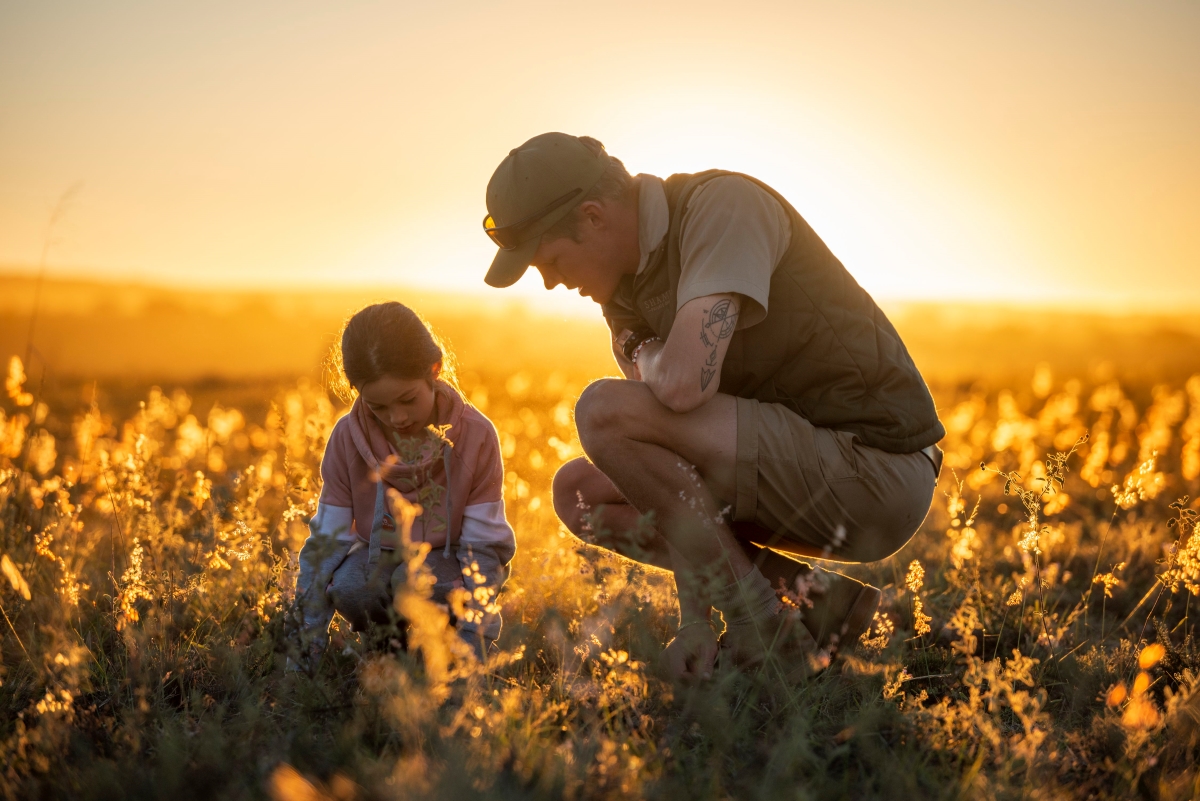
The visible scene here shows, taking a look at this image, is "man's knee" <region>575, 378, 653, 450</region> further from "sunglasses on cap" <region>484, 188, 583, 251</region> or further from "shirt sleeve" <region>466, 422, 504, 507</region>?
"sunglasses on cap" <region>484, 188, 583, 251</region>

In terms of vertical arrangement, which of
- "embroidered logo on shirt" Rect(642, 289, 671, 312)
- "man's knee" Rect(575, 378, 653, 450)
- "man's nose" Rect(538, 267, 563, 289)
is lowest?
"man's knee" Rect(575, 378, 653, 450)

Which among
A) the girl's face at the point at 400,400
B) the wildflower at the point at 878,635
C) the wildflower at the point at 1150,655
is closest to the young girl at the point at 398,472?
the girl's face at the point at 400,400

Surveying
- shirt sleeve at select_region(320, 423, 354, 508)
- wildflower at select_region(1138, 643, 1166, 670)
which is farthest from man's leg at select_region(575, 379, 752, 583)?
wildflower at select_region(1138, 643, 1166, 670)

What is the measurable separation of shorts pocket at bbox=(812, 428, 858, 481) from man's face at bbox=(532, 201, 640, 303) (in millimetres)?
920

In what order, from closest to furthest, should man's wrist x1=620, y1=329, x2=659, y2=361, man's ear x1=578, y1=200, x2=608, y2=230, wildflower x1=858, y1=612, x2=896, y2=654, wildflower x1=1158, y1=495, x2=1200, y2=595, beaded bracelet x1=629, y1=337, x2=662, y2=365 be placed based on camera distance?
wildflower x1=858, y1=612, x2=896, y2=654, wildflower x1=1158, y1=495, x2=1200, y2=595, man's ear x1=578, y1=200, x2=608, y2=230, beaded bracelet x1=629, y1=337, x2=662, y2=365, man's wrist x1=620, y1=329, x2=659, y2=361

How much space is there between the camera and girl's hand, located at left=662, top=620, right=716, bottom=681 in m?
2.67

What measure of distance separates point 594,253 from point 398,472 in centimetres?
107

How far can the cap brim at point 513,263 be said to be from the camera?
125 inches

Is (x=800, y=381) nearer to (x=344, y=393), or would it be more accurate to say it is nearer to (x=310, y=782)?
(x=344, y=393)

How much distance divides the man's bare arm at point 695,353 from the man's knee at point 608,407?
78 mm

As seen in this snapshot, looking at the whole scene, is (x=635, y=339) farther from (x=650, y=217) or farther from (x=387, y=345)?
(x=387, y=345)

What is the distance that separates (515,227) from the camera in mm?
3143

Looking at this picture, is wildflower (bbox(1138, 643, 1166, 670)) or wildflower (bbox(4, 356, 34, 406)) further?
wildflower (bbox(4, 356, 34, 406))

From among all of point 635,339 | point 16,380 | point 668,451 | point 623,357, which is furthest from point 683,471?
point 16,380
